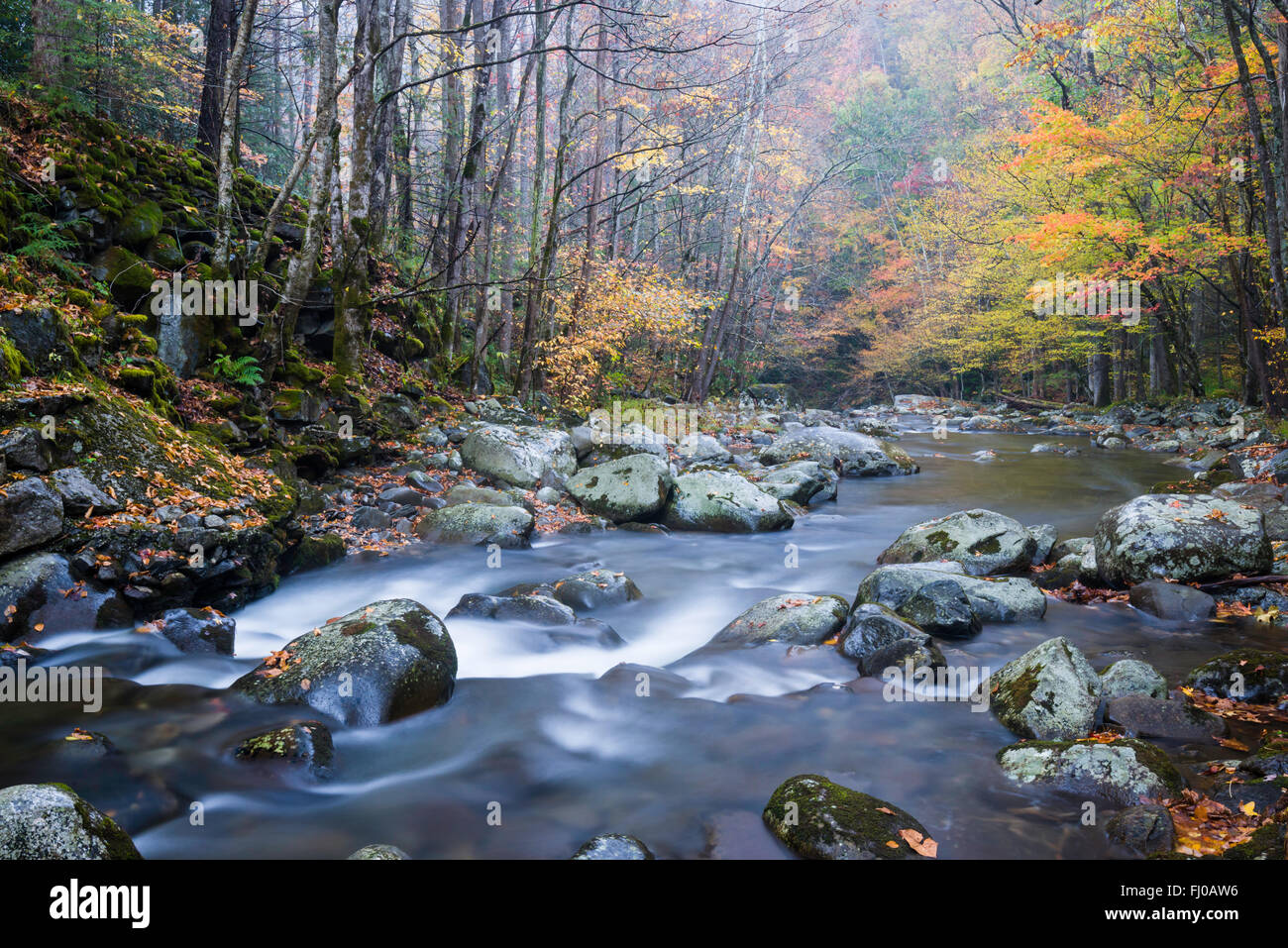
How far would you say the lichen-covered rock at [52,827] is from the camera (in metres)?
2.62

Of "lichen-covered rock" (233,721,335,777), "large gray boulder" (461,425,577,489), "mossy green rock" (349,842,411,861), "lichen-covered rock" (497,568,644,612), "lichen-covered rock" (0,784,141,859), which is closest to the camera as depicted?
"lichen-covered rock" (0,784,141,859)

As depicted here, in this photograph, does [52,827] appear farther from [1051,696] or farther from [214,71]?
[214,71]

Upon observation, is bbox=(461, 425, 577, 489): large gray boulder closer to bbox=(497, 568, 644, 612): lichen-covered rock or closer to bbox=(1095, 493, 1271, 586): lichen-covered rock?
bbox=(497, 568, 644, 612): lichen-covered rock

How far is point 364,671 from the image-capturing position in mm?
4730

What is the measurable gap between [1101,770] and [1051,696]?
0.76m

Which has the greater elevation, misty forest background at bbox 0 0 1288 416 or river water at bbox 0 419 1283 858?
misty forest background at bbox 0 0 1288 416

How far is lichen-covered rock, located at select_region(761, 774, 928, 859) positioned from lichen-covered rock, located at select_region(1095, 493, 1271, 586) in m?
5.01

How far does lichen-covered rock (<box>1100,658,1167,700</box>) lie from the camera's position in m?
4.64

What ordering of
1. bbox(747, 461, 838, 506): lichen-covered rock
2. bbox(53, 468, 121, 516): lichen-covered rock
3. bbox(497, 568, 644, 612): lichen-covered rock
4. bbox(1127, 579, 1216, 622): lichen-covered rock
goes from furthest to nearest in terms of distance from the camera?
bbox(747, 461, 838, 506): lichen-covered rock, bbox(497, 568, 644, 612): lichen-covered rock, bbox(1127, 579, 1216, 622): lichen-covered rock, bbox(53, 468, 121, 516): lichen-covered rock

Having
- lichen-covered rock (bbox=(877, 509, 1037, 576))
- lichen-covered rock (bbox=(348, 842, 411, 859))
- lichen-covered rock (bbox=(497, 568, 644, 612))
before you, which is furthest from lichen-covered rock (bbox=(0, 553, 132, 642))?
lichen-covered rock (bbox=(877, 509, 1037, 576))

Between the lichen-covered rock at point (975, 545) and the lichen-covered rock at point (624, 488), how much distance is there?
131 inches

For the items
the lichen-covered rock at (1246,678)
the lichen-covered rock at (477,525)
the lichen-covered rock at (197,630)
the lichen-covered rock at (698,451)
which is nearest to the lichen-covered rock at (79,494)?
the lichen-covered rock at (197,630)

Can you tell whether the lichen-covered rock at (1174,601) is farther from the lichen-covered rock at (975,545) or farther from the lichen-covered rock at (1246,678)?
the lichen-covered rock at (1246,678)
